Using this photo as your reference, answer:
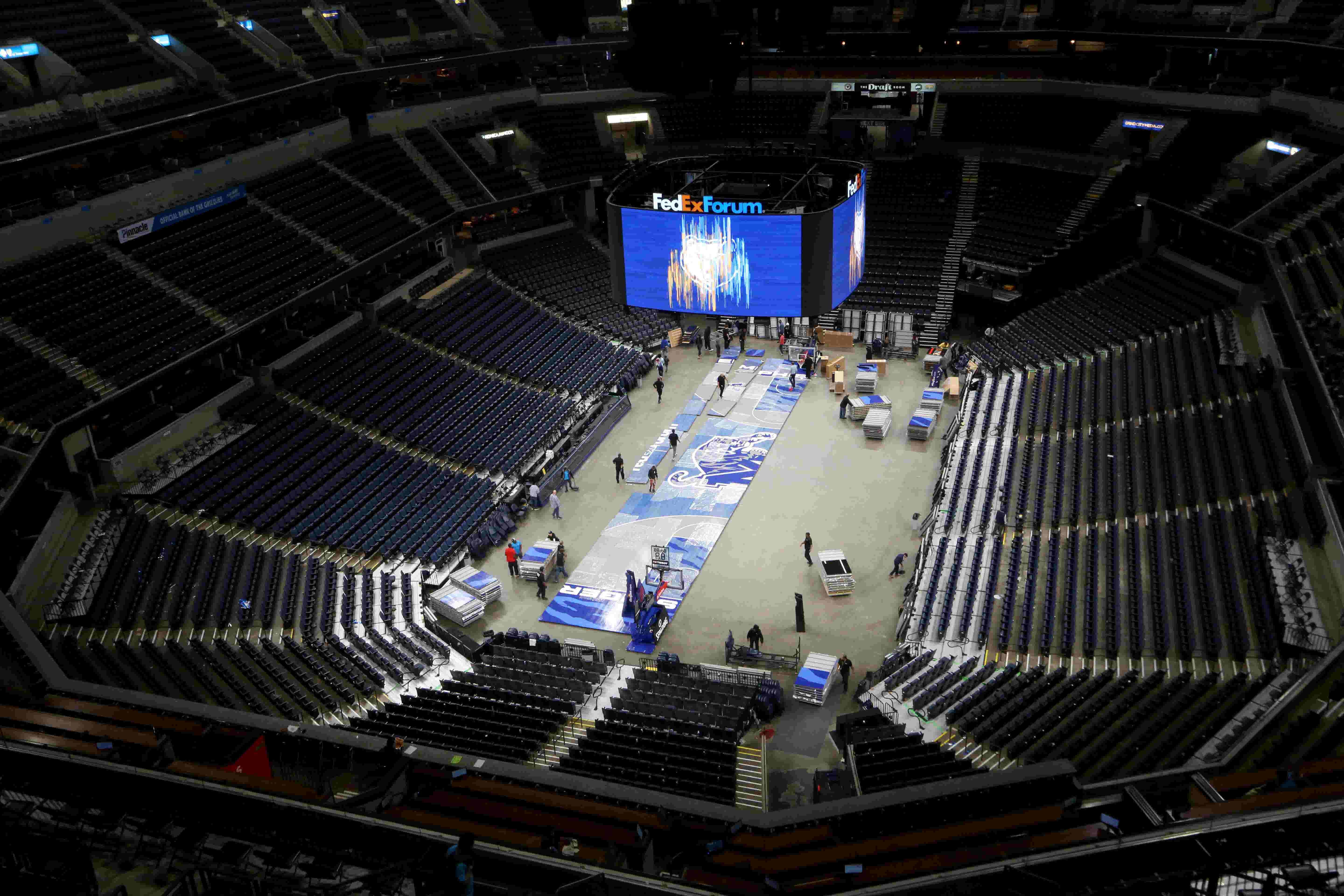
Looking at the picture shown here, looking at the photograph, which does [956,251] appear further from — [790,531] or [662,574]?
[662,574]

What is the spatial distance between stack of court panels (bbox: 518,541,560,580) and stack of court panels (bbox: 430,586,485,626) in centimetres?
170

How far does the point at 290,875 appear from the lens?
12.2m

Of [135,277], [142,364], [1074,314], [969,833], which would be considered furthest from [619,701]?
[1074,314]

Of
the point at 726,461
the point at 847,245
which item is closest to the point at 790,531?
the point at 726,461

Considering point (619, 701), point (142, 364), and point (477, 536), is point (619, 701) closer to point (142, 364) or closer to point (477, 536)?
point (477, 536)

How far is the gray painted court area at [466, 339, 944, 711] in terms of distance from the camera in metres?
26.0

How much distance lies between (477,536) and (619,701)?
28.5 ft

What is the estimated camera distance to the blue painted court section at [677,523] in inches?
1078

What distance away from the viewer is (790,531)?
30094 millimetres

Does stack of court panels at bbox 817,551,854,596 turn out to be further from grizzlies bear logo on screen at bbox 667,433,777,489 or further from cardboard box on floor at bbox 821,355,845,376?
cardboard box on floor at bbox 821,355,845,376

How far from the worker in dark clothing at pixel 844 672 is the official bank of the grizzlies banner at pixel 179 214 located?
24437 mm

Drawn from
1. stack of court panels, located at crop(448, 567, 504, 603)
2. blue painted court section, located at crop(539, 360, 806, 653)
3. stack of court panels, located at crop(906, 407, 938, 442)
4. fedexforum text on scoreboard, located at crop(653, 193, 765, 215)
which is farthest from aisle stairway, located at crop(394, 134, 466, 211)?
fedexforum text on scoreboard, located at crop(653, 193, 765, 215)

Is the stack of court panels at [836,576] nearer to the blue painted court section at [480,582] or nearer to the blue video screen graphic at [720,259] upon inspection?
the blue video screen graphic at [720,259]

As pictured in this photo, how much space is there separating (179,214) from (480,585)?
1679 centimetres
